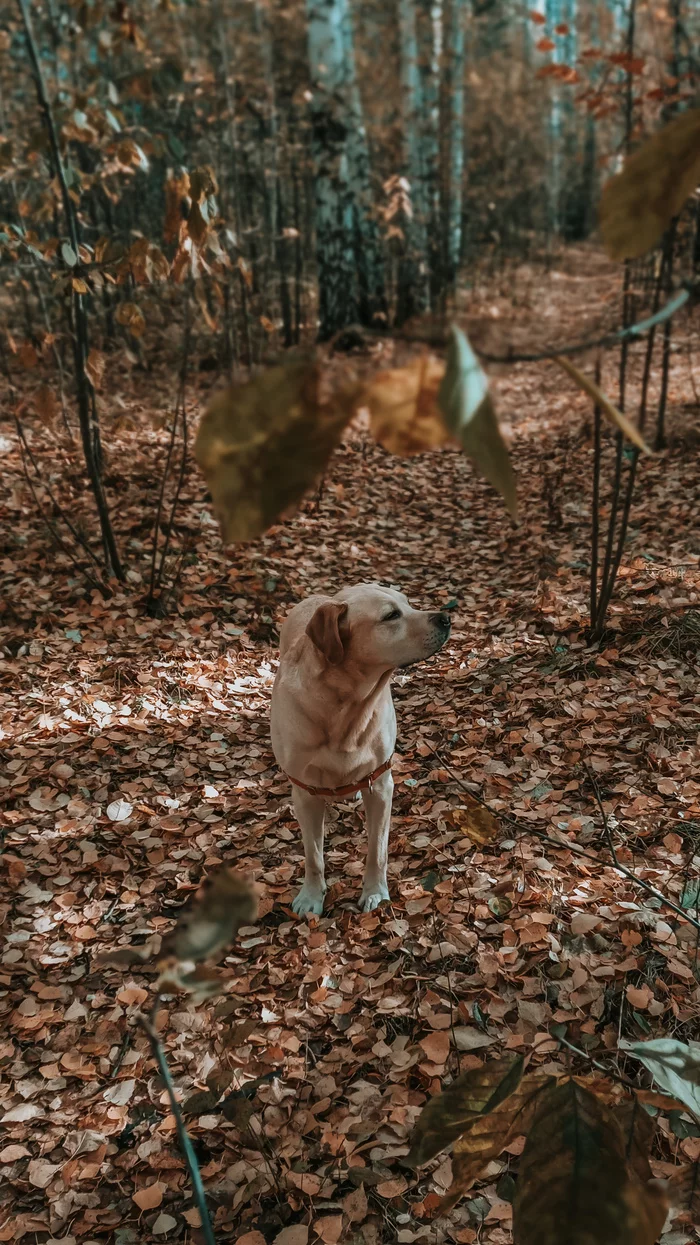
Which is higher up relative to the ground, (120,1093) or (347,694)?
(347,694)

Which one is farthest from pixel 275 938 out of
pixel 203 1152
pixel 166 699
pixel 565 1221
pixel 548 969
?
pixel 565 1221

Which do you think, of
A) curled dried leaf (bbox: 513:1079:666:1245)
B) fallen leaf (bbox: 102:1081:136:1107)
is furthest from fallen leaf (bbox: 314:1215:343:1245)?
curled dried leaf (bbox: 513:1079:666:1245)

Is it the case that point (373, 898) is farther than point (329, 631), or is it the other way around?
point (373, 898)

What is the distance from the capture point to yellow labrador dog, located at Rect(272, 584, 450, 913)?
2.75 m

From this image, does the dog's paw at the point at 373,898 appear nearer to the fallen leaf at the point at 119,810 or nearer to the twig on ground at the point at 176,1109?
the fallen leaf at the point at 119,810

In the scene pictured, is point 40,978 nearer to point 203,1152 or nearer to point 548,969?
point 203,1152

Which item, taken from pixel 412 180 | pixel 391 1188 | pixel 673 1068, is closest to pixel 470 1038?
pixel 391 1188

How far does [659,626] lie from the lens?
4.61 metres

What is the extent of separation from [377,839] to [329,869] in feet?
1.72

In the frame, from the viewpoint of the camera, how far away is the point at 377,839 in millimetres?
3170

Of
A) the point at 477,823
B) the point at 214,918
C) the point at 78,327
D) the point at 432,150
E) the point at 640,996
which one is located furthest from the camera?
the point at 432,150

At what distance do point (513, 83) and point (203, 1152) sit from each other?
3310cm

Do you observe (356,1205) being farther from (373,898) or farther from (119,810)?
(119,810)

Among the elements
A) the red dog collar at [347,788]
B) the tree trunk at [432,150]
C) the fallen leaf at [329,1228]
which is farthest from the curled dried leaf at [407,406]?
the tree trunk at [432,150]
